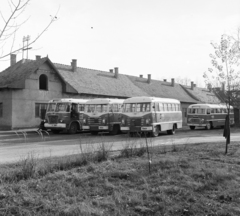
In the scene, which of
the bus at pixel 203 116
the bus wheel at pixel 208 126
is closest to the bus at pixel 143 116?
the bus at pixel 203 116

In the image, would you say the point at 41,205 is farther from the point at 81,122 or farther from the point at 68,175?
the point at 81,122

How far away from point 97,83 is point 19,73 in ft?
35.8

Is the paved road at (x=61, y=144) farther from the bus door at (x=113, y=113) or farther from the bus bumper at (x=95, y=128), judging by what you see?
the bus door at (x=113, y=113)

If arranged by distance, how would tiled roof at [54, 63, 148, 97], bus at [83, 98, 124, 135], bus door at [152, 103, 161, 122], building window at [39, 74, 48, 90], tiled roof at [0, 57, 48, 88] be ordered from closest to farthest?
bus door at [152, 103, 161, 122], bus at [83, 98, 124, 135], tiled roof at [0, 57, 48, 88], building window at [39, 74, 48, 90], tiled roof at [54, 63, 148, 97]

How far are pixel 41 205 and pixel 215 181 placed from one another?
368 centimetres

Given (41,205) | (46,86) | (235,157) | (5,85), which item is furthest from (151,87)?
(41,205)

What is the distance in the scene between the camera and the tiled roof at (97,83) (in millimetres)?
35656

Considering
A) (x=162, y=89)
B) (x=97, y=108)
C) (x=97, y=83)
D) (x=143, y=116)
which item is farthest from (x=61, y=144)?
(x=162, y=89)

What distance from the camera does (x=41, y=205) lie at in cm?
520

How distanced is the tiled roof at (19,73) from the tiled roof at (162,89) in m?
20.4

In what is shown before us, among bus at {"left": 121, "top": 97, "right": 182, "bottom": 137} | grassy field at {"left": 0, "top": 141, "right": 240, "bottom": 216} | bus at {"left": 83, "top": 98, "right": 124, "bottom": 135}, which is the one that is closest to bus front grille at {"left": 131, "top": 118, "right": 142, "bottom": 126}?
bus at {"left": 121, "top": 97, "right": 182, "bottom": 137}

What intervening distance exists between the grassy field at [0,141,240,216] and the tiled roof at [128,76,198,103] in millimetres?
39774

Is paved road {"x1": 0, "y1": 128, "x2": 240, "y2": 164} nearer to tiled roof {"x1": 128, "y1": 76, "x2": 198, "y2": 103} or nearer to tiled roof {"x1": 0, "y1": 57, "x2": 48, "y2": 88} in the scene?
tiled roof {"x1": 0, "y1": 57, "x2": 48, "y2": 88}

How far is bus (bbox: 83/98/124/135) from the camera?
22650 millimetres
